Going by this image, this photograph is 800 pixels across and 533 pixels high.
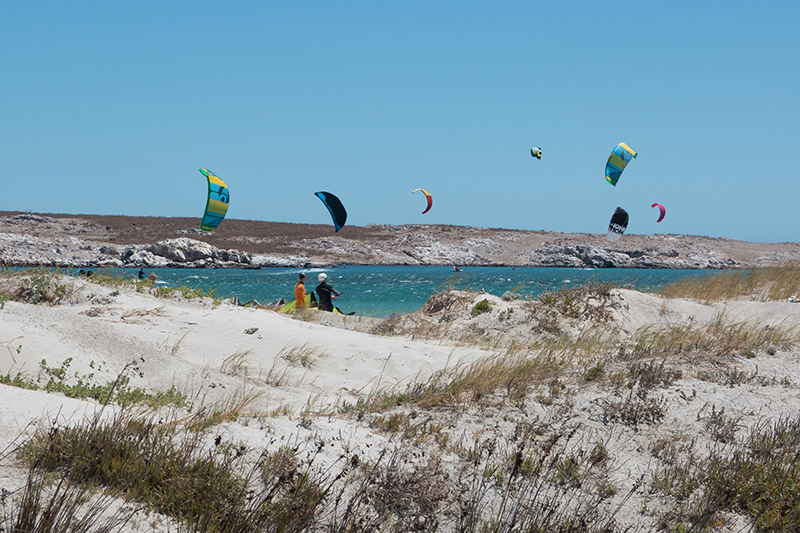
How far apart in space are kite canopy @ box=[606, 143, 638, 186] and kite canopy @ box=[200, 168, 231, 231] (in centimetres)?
1313

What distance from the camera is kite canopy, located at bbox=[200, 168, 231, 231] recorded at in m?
14.8

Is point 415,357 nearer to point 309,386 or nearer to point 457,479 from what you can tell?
point 309,386

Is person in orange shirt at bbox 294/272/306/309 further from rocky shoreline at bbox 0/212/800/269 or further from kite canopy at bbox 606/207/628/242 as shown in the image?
rocky shoreline at bbox 0/212/800/269

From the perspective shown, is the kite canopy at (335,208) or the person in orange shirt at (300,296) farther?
the kite canopy at (335,208)

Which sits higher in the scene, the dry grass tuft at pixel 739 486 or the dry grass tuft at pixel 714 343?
the dry grass tuft at pixel 714 343

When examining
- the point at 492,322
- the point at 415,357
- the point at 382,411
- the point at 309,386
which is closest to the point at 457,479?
the point at 382,411

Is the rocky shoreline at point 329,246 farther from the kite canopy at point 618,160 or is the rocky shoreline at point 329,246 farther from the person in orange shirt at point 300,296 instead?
the kite canopy at point 618,160

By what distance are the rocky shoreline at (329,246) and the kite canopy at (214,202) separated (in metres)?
47.0

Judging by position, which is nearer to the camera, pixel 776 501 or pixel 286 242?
pixel 776 501

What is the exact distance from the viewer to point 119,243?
217ft

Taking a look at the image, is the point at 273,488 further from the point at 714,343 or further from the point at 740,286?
the point at 740,286

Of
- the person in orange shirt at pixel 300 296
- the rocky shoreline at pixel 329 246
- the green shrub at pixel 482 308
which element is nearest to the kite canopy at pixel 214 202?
the person in orange shirt at pixel 300 296

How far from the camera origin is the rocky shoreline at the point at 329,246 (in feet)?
197

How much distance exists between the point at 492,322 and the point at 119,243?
2607 inches
